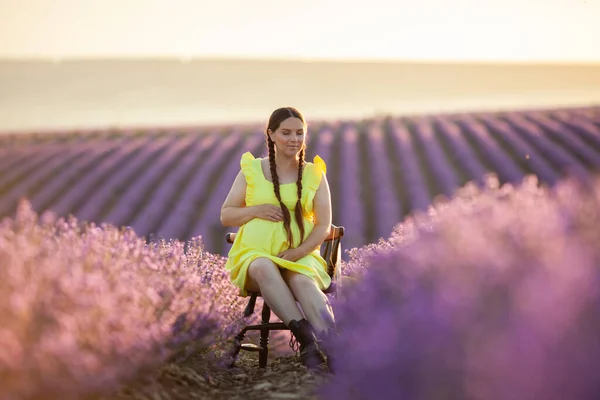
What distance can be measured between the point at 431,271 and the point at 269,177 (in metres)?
1.77

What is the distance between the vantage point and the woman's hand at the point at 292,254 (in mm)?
3840

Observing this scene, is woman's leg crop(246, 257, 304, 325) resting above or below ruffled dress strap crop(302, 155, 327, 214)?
below

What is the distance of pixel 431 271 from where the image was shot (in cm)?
246

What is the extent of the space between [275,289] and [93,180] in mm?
7952

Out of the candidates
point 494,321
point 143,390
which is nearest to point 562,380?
point 494,321

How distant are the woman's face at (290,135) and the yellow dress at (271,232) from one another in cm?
17

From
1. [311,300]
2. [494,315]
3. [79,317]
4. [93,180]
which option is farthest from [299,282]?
[93,180]

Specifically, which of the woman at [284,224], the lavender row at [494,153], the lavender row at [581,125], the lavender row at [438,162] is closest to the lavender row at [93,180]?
the lavender row at [438,162]

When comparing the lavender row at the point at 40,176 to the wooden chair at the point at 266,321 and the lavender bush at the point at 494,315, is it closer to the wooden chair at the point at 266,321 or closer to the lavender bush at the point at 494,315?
the wooden chair at the point at 266,321

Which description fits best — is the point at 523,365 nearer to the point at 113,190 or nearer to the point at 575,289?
the point at 575,289

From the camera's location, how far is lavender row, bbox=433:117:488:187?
10193 mm

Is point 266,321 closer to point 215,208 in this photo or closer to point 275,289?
point 275,289

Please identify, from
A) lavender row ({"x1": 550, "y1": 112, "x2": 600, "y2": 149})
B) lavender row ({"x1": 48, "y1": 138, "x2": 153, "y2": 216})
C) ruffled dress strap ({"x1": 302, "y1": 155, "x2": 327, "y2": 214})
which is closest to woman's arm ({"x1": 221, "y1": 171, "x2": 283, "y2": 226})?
ruffled dress strap ({"x1": 302, "y1": 155, "x2": 327, "y2": 214})

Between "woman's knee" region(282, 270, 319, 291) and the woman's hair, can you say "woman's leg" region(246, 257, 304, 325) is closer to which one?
"woman's knee" region(282, 270, 319, 291)
